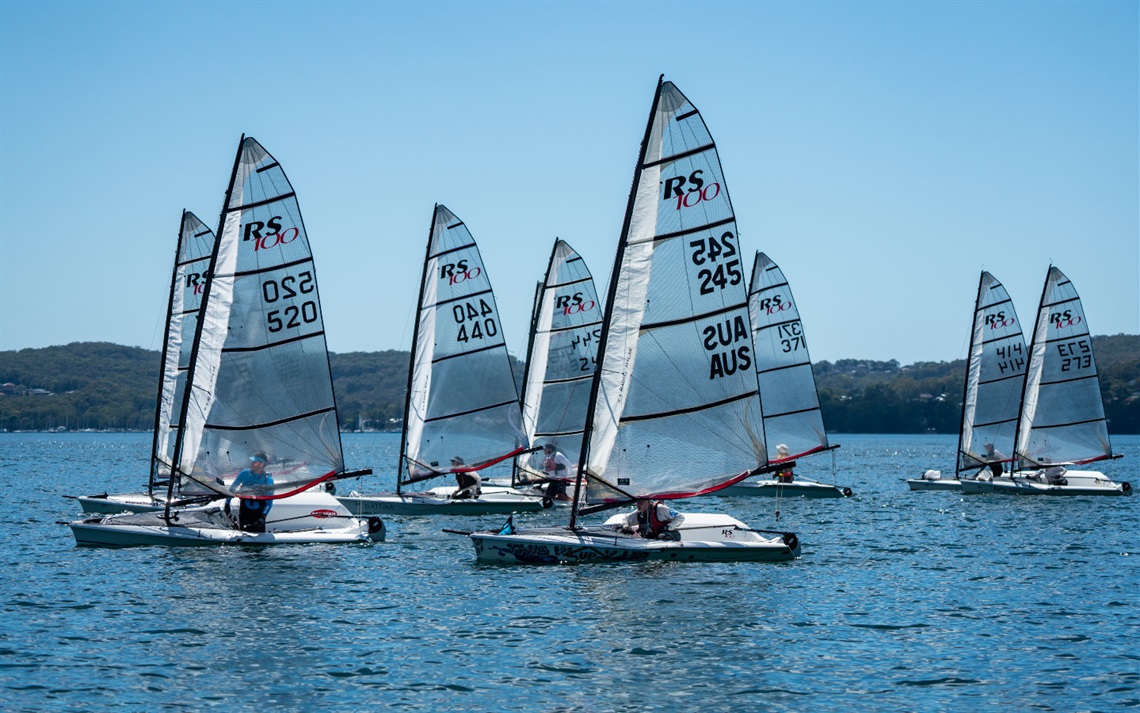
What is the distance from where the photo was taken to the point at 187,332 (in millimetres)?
39969

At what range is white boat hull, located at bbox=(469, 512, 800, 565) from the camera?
25.3 metres

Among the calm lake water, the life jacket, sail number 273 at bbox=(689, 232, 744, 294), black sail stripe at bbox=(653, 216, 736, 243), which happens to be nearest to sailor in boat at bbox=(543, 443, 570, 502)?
the calm lake water

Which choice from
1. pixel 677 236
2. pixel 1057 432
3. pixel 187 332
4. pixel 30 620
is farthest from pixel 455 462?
pixel 1057 432

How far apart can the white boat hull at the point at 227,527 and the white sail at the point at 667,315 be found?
6.40m

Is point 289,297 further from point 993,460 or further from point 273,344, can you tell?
point 993,460

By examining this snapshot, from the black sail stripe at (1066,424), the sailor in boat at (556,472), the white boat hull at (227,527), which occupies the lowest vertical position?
the white boat hull at (227,527)

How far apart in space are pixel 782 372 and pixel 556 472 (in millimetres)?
13531

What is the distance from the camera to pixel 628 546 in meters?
25.1

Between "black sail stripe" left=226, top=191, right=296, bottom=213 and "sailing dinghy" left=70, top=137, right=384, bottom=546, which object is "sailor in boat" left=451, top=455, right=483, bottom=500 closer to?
"sailing dinghy" left=70, top=137, right=384, bottom=546

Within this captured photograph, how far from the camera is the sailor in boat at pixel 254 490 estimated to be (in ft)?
93.9

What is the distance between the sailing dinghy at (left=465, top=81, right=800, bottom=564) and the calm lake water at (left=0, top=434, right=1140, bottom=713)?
4.42ft


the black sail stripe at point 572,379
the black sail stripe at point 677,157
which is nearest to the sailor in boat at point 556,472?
the black sail stripe at point 572,379

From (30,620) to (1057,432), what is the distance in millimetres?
40826

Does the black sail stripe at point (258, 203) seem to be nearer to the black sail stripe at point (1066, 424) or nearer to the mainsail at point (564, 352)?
the mainsail at point (564, 352)
